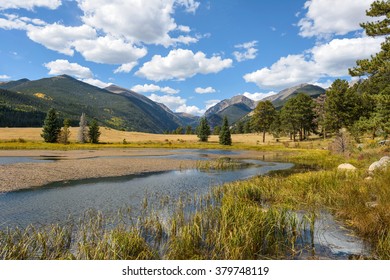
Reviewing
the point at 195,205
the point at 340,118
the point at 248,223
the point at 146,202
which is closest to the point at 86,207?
the point at 146,202

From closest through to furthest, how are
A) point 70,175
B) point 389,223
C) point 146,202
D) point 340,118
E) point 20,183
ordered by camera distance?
point 389,223, point 146,202, point 20,183, point 70,175, point 340,118

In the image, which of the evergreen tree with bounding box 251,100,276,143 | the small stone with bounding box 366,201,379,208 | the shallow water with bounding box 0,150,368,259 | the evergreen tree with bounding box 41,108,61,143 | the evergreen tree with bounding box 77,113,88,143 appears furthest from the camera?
the evergreen tree with bounding box 251,100,276,143

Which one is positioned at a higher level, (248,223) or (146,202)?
(248,223)

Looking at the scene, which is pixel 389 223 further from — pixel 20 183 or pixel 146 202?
pixel 20 183

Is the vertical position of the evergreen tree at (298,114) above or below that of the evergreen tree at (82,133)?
above

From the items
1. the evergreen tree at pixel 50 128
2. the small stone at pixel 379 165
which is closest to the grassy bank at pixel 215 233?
the small stone at pixel 379 165

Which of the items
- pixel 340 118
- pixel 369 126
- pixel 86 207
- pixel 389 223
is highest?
pixel 340 118

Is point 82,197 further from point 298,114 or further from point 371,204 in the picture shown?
point 298,114

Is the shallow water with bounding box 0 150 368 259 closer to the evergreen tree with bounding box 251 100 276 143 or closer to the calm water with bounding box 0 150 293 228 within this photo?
the calm water with bounding box 0 150 293 228

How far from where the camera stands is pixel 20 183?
23.3m

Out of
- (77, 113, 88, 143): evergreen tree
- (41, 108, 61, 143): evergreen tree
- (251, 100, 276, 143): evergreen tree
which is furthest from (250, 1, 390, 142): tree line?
(41, 108, 61, 143): evergreen tree

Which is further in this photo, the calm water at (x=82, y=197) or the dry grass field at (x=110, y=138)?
the dry grass field at (x=110, y=138)

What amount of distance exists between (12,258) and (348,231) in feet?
43.7

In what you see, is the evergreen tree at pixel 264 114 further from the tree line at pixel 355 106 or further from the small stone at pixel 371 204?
the small stone at pixel 371 204
